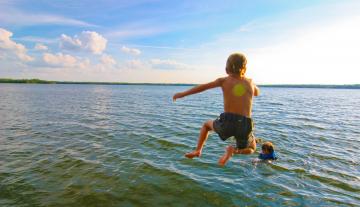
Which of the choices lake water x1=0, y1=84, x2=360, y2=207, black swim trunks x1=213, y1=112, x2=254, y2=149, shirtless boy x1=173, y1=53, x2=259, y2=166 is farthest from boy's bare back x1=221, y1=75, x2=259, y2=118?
lake water x1=0, y1=84, x2=360, y2=207

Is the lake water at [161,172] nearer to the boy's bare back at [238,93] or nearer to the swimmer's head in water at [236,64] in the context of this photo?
the boy's bare back at [238,93]

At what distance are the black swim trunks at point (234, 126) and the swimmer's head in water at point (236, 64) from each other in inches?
41.6

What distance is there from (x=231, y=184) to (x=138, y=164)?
4604 millimetres

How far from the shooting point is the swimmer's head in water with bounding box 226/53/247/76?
6.25 metres

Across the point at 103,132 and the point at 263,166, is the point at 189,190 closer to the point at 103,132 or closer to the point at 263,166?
the point at 263,166

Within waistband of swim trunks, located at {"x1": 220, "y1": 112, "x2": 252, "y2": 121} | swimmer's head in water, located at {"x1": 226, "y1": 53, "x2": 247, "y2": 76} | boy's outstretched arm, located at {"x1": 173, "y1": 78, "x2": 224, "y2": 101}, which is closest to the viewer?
boy's outstretched arm, located at {"x1": 173, "y1": 78, "x2": 224, "y2": 101}

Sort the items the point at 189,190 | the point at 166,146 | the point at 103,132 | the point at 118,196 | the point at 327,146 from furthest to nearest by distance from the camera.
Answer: the point at 103,132 → the point at 327,146 → the point at 166,146 → the point at 189,190 → the point at 118,196

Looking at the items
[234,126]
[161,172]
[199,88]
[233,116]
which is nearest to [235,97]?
[233,116]

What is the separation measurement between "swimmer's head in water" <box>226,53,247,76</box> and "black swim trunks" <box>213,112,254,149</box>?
106 centimetres

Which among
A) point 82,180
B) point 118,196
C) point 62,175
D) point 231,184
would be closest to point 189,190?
point 231,184

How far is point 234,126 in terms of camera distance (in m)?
6.56

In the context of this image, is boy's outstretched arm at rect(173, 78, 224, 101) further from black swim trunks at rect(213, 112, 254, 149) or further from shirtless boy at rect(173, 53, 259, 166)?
black swim trunks at rect(213, 112, 254, 149)

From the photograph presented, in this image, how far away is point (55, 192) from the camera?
979 centimetres

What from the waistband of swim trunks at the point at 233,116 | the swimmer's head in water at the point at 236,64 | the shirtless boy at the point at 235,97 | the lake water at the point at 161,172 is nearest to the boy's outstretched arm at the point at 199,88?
the shirtless boy at the point at 235,97
